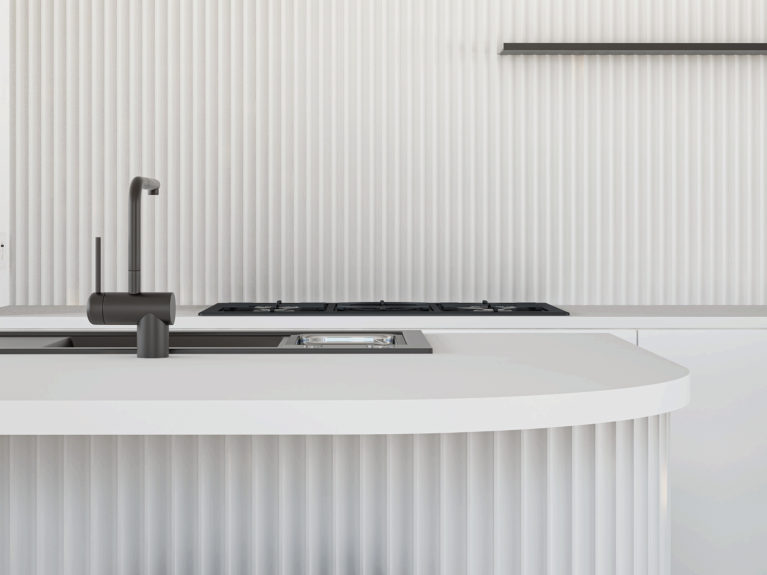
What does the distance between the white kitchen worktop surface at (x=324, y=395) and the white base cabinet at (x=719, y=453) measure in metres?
1.31

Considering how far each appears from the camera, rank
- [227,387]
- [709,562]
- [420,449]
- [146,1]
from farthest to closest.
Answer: [146,1], [709,562], [420,449], [227,387]

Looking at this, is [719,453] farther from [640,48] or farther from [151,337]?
[151,337]

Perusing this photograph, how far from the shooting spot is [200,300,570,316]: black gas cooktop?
2.59m

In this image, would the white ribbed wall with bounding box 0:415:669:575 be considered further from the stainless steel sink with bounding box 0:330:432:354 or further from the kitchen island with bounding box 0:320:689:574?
the stainless steel sink with bounding box 0:330:432:354

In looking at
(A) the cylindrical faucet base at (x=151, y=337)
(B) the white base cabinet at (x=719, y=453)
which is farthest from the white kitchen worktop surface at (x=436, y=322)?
(A) the cylindrical faucet base at (x=151, y=337)

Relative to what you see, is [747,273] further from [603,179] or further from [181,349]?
[181,349]

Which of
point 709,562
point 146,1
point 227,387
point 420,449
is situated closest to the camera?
point 227,387

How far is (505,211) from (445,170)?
0.91ft

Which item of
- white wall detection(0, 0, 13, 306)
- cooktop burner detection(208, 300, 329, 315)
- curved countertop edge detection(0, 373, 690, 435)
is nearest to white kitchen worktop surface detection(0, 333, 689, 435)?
curved countertop edge detection(0, 373, 690, 435)

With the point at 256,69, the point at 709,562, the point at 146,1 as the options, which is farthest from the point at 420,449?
the point at 146,1

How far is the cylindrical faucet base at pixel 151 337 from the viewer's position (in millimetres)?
1335

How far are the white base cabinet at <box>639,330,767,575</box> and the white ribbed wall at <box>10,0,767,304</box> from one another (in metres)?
0.59

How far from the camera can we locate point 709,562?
8.14 feet

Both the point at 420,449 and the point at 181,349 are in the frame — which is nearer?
the point at 420,449
